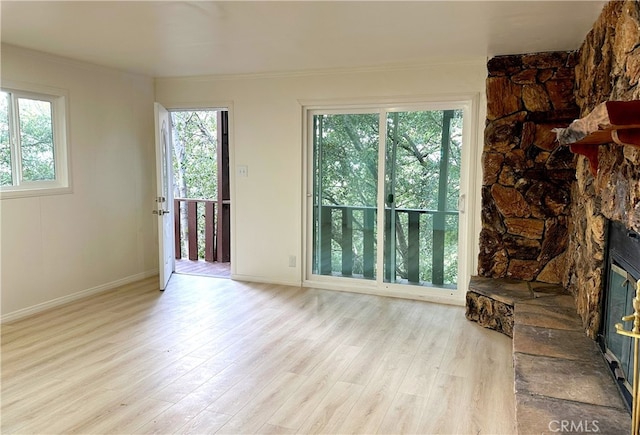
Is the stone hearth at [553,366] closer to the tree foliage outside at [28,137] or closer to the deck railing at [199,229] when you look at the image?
the deck railing at [199,229]

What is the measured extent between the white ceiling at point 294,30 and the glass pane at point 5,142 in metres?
0.50

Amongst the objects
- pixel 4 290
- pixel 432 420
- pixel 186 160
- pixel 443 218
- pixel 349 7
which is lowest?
pixel 432 420

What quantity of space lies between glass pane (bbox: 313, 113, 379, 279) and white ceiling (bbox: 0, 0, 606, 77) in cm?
68

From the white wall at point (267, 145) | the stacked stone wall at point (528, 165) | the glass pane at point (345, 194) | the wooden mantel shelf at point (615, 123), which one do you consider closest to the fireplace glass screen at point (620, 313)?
the wooden mantel shelf at point (615, 123)

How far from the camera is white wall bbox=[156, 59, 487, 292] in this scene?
15.9 ft

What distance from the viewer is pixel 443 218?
4.55m

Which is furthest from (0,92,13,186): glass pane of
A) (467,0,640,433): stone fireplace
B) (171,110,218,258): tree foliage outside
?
(467,0,640,433): stone fireplace

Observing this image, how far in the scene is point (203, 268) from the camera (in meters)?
6.04

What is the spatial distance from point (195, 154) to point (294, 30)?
449cm

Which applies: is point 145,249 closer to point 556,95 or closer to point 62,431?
point 62,431

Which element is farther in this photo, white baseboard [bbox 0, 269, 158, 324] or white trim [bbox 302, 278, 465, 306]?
white trim [bbox 302, 278, 465, 306]

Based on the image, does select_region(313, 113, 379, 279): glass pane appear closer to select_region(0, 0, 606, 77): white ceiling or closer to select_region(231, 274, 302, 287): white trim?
select_region(231, 274, 302, 287): white trim

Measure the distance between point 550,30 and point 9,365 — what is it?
4.27 metres

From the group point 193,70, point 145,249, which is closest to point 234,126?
point 193,70
